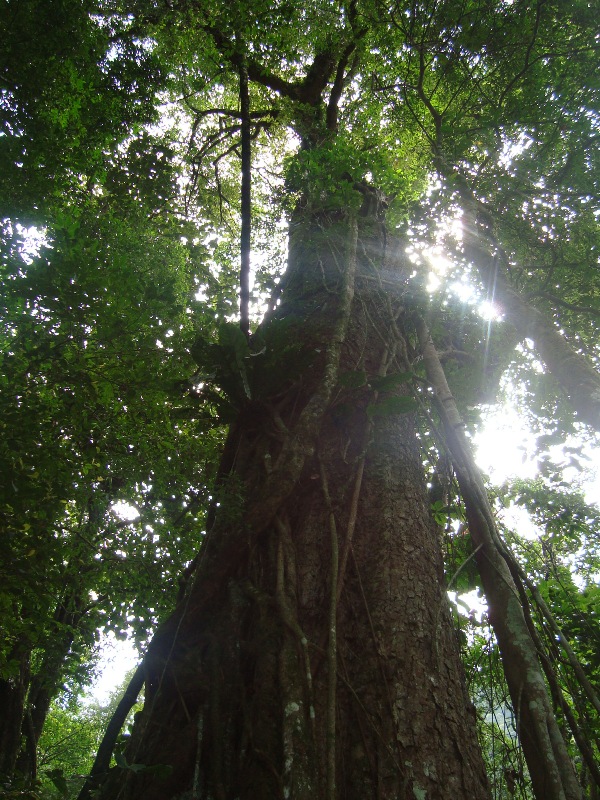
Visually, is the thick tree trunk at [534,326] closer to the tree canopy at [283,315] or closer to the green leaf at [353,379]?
the tree canopy at [283,315]

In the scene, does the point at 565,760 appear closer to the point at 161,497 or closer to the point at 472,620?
A: the point at 472,620

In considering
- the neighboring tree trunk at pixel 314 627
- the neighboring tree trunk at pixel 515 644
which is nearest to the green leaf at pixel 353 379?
the neighboring tree trunk at pixel 314 627

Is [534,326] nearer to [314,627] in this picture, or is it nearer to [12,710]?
[314,627]

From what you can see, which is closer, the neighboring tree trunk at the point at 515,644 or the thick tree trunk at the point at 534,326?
the neighboring tree trunk at the point at 515,644

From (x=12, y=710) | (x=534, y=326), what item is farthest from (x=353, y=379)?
(x=12, y=710)

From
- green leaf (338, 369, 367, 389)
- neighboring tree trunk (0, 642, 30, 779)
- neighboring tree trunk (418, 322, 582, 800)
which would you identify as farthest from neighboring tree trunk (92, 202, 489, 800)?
neighboring tree trunk (0, 642, 30, 779)

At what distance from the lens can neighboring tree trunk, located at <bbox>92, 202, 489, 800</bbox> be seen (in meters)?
1.75

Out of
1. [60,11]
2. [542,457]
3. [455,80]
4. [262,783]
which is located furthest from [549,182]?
[262,783]

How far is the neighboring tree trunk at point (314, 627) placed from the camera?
5.75 ft

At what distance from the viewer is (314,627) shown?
2156 millimetres

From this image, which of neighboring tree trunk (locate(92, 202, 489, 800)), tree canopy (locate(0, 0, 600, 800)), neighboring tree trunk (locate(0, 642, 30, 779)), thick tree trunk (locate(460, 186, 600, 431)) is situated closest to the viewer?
neighboring tree trunk (locate(92, 202, 489, 800))

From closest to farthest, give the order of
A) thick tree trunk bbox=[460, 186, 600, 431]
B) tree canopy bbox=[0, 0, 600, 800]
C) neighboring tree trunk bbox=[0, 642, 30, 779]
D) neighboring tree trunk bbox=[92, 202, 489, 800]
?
neighboring tree trunk bbox=[92, 202, 489, 800] < tree canopy bbox=[0, 0, 600, 800] < thick tree trunk bbox=[460, 186, 600, 431] < neighboring tree trunk bbox=[0, 642, 30, 779]

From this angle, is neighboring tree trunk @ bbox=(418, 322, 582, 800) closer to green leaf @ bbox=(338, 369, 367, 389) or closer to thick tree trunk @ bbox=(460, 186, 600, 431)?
green leaf @ bbox=(338, 369, 367, 389)

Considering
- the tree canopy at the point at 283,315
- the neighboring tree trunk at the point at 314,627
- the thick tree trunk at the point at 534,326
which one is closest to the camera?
the neighboring tree trunk at the point at 314,627
